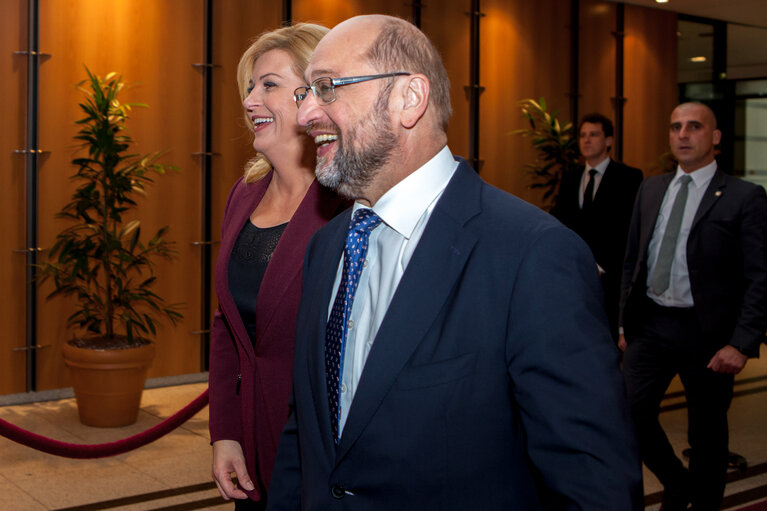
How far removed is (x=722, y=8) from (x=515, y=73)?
10.6 feet

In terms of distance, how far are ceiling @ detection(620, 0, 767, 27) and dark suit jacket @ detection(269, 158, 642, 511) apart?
8948mm

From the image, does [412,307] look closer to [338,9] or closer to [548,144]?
[338,9]

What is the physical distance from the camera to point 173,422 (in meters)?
3.31

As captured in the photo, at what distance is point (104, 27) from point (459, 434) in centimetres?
586

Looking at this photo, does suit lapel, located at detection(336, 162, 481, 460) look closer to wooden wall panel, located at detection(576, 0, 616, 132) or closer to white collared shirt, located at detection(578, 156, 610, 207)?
white collared shirt, located at detection(578, 156, 610, 207)

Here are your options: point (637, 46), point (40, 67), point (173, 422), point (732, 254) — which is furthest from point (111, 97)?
point (637, 46)

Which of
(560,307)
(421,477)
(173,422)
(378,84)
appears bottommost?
(173,422)

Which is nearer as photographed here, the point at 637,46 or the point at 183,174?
the point at 183,174

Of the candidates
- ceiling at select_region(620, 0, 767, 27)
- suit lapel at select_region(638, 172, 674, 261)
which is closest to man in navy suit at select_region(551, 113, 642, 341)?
suit lapel at select_region(638, 172, 674, 261)

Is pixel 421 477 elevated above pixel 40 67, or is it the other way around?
pixel 40 67

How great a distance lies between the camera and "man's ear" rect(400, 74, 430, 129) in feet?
4.83

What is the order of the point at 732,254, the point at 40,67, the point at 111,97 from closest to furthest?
the point at 732,254 → the point at 111,97 → the point at 40,67

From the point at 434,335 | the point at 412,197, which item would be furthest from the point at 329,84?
the point at 434,335

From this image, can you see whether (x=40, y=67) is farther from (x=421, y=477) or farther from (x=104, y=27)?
(x=421, y=477)
